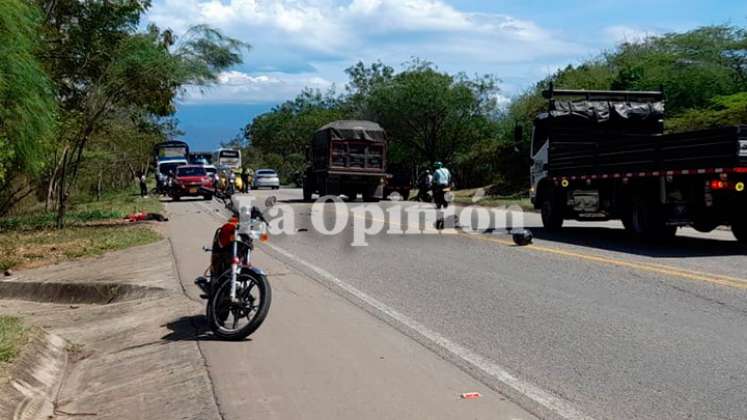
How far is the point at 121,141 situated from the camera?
3522 centimetres

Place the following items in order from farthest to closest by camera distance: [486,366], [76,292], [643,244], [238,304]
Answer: [643,244] → [76,292] → [238,304] → [486,366]

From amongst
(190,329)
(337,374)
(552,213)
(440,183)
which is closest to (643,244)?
(552,213)

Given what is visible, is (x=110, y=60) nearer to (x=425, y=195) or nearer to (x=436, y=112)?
(x=425, y=195)

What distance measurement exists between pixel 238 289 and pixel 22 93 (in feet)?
30.7

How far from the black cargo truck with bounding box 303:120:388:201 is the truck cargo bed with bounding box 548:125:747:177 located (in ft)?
50.4

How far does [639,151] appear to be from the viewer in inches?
603

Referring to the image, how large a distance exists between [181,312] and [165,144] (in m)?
48.8

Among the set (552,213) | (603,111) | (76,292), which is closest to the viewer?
Answer: (76,292)

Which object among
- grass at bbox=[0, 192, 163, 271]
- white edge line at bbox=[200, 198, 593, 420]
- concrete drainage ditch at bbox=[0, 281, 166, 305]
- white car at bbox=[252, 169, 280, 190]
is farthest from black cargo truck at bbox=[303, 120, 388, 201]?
white car at bbox=[252, 169, 280, 190]

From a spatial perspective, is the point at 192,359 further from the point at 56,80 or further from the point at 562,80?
the point at 562,80

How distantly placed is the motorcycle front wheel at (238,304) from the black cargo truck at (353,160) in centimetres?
2538

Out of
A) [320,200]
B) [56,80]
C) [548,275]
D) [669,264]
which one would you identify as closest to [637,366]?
[548,275]

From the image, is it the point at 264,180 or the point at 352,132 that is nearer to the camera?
the point at 352,132

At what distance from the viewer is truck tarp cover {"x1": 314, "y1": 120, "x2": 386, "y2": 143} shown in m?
33.5
